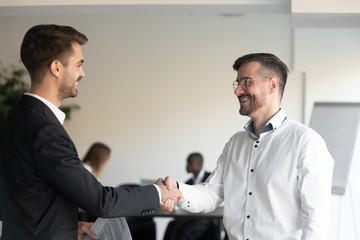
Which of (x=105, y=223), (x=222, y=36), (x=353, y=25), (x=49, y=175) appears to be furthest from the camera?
(x=222, y=36)

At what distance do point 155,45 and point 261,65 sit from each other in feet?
20.2

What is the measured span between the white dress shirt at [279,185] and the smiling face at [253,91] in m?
0.12

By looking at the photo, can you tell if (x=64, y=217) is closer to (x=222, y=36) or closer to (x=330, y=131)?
(x=330, y=131)

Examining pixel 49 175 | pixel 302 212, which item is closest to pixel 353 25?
pixel 302 212

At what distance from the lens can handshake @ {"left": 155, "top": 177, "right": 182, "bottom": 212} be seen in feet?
9.83

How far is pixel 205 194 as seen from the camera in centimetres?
331

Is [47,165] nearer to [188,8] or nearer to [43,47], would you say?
[43,47]

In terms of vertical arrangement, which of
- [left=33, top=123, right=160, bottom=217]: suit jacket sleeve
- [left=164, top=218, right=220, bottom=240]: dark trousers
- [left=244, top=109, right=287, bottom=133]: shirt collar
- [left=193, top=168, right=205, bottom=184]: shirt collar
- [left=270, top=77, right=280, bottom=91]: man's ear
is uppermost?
[left=270, top=77, right=280, bottom=91]: man's ear

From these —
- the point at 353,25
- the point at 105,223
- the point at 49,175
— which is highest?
the point at 353,25

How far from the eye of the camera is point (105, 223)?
288cm

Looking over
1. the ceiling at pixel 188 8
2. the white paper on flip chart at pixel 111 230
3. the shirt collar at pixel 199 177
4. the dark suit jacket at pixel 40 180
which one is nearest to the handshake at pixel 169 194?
the white paper on flip chart at pixel 111 230

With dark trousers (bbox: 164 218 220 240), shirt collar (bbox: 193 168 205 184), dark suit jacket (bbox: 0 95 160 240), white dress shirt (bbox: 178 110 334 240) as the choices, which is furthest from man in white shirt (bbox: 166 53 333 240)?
shirt collar (bbox: 193 168 205 184)

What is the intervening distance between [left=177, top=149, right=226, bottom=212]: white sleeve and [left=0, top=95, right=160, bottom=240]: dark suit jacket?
2.47 ft

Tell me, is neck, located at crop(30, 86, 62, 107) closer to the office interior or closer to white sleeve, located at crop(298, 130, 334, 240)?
white sleeve, located at crop(298, 130, 334, 240)
